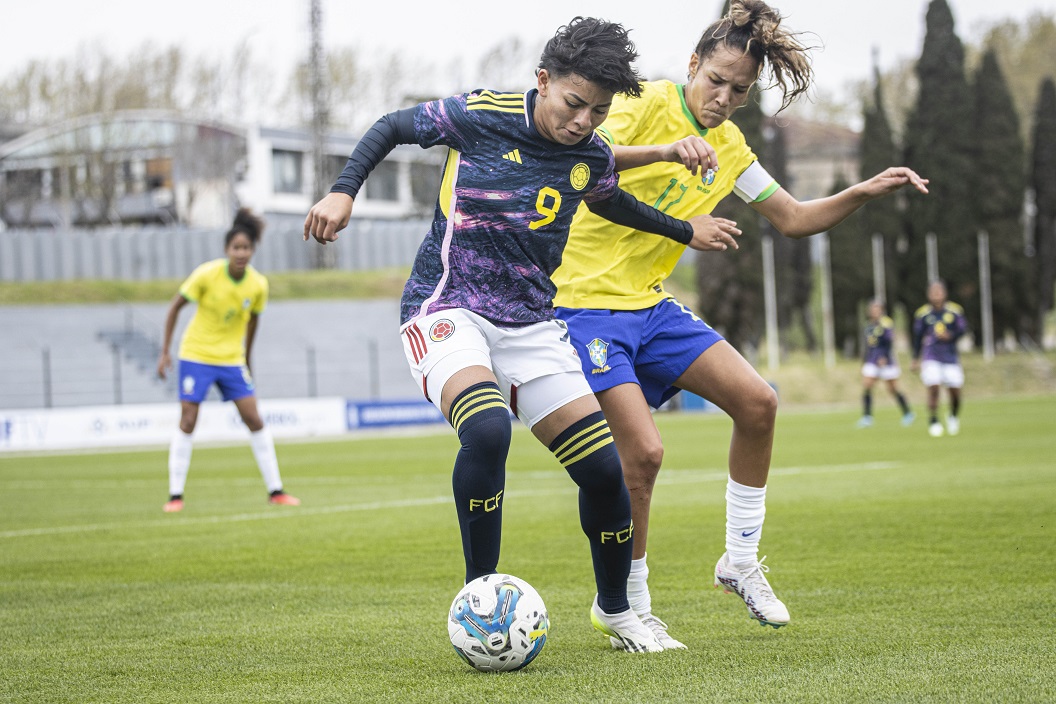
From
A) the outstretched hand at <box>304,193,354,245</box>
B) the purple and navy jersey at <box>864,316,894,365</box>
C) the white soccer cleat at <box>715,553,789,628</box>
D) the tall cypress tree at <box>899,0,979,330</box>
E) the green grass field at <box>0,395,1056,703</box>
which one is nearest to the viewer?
the green grass field at <box>0,395,1056,703</box>

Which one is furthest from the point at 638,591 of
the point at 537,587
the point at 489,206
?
the point at 489,206

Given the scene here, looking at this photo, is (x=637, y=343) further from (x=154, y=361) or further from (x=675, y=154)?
(x=154, y=361)

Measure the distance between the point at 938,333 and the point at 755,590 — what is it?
17.3 m

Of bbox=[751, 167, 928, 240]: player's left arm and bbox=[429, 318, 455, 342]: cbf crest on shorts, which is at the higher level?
bbox=[751, 167, 928, 240]: player's left arm

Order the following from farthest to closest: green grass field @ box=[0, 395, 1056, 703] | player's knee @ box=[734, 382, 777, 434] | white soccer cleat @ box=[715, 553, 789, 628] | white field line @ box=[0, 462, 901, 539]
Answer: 1. white field line @ box=[0, 462, 901, 539]
2. player's knee @ box=[734, 382, 777, 434]
3. white soccer cleat @ box=[715, 553, 789, 628]
4. green grass field @ box=[0, 395, 1056, 703]

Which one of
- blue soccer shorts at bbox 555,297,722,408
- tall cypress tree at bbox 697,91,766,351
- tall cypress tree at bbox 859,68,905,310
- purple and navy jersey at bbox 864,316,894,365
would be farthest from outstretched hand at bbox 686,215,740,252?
tall cypress tree at bbox 859,68,905,310

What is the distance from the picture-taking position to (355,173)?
4.32 meters

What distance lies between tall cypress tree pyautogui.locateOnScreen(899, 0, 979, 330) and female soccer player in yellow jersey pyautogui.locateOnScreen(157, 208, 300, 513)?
47.7m

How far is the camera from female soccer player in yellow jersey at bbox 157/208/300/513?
433 inches

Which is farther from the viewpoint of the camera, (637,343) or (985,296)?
(985,296)

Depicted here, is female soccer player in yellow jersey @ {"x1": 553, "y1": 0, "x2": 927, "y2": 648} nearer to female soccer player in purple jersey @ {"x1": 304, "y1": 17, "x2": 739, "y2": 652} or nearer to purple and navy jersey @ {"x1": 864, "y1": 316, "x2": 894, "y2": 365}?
female soccer player in purple jersey @ {"x1": 304, "y1": 17, "x2": 739, "y2": 652}

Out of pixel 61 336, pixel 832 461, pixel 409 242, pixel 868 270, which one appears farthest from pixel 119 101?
pixel 832 461

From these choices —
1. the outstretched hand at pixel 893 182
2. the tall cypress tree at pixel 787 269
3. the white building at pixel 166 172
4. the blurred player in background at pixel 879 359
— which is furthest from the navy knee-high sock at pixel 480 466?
the white building at pixel 166 172

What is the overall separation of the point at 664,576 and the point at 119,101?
6065cm
